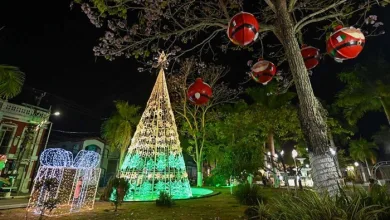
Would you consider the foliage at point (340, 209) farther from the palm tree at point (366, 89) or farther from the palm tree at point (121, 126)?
the palm tree at point (121, 126)

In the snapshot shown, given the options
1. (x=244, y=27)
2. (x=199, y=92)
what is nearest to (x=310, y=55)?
(x=244, y=27)

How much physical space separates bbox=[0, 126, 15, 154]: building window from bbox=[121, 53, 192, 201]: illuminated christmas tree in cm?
1257

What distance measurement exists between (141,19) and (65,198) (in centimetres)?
1020

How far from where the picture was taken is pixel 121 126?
2034 cm

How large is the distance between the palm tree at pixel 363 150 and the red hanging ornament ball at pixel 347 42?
127ft

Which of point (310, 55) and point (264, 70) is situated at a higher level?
point (310, 55)

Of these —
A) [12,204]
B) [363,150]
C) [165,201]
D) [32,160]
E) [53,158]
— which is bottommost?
[12,204]

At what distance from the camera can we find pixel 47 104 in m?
22.1

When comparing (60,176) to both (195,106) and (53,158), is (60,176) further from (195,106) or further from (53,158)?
(195,106)

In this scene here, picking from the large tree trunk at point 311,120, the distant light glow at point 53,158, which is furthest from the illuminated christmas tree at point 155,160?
the large tree trunk at point 311,120

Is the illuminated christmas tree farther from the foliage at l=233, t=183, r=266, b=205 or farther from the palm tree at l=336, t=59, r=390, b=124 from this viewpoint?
the palm tree at l=336, t=59, r=390, b=124

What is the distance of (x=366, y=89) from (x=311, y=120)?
677 inches

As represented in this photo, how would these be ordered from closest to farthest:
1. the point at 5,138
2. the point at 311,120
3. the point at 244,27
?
the point at 244,27, the point at 311,120, the point at 5,138

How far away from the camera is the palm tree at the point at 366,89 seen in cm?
1628
